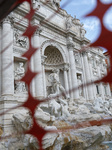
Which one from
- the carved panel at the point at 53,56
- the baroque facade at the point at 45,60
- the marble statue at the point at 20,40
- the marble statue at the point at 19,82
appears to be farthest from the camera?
the carved panel at the point at 53,56

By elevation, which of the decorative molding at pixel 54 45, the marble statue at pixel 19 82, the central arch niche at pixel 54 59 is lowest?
the marble statue at pixel 19 82

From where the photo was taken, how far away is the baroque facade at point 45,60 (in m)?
9.77

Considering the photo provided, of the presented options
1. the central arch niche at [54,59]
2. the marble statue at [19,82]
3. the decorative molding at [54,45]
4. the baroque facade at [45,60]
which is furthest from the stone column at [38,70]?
the central arch niche at [54,59]

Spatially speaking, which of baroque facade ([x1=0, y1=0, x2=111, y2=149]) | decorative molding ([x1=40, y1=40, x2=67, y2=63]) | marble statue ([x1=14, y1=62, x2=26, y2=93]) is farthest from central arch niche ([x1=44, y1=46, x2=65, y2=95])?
marble statue ([x1=14, y1=62, x2=26, y2=93])

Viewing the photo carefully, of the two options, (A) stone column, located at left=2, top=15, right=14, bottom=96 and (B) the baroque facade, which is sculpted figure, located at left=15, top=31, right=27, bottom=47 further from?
(A) stone column, located at left=2, top=15, right=14, bottom=96

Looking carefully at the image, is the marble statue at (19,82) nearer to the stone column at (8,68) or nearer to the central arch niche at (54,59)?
the stone column at (8,68)

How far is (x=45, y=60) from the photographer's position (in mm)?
14617

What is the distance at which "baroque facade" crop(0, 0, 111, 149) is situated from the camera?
977 cm

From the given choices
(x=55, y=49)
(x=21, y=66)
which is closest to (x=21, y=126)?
(x=21, y=66)

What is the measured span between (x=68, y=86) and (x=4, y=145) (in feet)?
31.2

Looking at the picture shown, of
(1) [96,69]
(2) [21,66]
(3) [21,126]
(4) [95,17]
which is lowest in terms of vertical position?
(3) [21,126]

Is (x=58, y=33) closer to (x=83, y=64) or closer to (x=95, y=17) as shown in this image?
(x=83, y=64)

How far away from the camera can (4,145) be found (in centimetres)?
597

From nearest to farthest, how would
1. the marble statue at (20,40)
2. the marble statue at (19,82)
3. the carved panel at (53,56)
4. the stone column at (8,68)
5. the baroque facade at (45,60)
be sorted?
the stone column at (8,68)
the baroque facade at (45,60)
the marble statue at (19,82)
the marble statue at (20,40)
the carved panel at (53,56)
